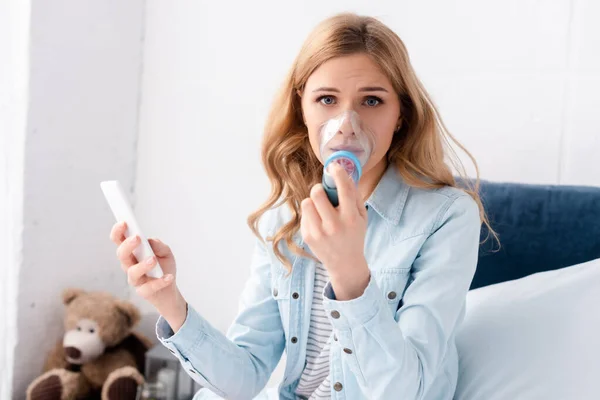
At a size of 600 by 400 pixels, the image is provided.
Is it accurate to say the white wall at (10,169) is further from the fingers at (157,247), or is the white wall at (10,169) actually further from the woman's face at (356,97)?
the woman's face at (356,97)

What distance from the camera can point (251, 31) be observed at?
189cm

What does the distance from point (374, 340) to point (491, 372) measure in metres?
0.31

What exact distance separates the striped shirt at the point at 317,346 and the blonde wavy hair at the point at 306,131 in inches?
2.8

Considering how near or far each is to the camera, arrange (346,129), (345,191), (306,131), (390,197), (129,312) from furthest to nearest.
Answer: (129,312) → (306,131) → (390,197) → (346,129) → (345,191)

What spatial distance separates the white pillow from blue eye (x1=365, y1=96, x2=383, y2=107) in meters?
0.44

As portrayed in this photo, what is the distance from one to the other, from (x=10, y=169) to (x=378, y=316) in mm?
1283

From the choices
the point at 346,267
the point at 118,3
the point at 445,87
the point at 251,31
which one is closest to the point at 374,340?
the point at 346,267

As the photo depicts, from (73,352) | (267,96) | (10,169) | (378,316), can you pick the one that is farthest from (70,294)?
(378,316)

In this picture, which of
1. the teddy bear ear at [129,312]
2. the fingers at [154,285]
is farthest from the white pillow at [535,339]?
the teddy bear ear at [129,312]

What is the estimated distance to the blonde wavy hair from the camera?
1125mm

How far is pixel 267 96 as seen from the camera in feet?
6.15

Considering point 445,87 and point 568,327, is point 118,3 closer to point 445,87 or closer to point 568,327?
point 445,87

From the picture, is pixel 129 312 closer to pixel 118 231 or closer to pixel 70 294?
pixel 70 294

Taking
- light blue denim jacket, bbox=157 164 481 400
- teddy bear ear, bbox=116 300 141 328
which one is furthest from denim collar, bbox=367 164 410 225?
teddy bear ear, bbox=116 300 141 328
